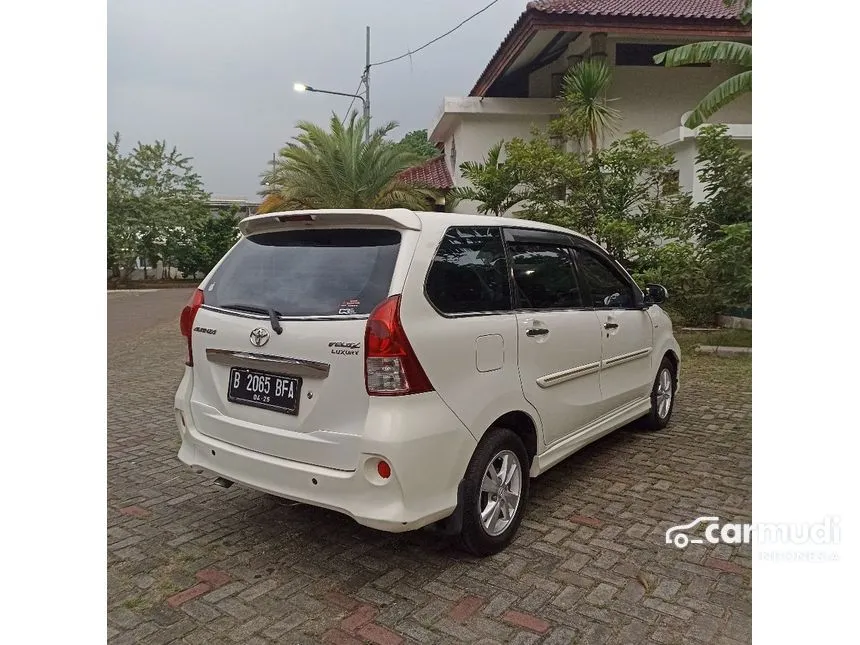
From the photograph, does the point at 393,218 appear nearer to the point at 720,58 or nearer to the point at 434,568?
the point at 434,568

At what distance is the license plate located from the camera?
287 centimetres

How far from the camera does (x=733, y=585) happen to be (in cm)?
295

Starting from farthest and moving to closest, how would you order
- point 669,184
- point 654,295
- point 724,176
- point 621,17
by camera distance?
point 621,17
point 669,184
point 724,176
point 654,295

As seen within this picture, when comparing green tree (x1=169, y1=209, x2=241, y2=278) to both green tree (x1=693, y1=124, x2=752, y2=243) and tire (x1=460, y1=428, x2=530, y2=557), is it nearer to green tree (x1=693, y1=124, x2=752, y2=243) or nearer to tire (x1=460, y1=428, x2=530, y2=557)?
green tree (x1=693, y1=124, x2=752, y2=243)

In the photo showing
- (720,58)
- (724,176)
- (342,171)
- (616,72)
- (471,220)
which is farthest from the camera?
(342,171)

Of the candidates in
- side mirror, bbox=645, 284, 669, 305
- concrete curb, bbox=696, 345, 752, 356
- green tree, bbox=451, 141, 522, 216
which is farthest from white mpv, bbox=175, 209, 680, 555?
green tree, bbox=451, 141, 522, 216

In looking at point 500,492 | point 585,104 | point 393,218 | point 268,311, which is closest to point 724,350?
point 585,104

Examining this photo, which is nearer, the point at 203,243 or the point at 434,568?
the point at 434,568

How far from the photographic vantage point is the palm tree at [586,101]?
11.8 meters

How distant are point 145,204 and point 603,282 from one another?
25493 mm

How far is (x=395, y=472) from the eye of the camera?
2639mm

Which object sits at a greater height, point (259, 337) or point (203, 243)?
point (203, 243)

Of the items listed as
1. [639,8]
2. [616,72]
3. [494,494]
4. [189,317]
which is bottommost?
[494,494]

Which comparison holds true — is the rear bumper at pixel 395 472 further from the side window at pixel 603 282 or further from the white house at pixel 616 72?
the white house at pixel 616 72
